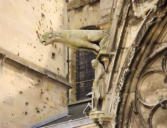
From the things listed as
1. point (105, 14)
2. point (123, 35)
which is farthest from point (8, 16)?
point (123, 35)

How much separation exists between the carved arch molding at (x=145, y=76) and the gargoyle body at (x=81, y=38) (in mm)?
453

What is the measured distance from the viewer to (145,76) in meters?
3.17

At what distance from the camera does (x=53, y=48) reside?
11820mm

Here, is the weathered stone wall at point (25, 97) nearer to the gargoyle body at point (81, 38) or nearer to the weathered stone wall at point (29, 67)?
the weathered stone wall at point (29, 67)

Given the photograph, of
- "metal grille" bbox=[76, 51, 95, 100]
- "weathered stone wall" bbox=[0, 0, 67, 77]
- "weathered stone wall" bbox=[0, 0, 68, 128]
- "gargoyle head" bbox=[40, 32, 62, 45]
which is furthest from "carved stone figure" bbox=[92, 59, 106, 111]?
"metal grille" bbox=[76, 51, 95, 100]

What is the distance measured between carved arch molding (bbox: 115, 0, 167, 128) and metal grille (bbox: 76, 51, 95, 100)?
971cm

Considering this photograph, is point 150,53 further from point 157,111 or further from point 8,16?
point 8,16

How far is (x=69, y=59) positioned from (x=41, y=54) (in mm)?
2469

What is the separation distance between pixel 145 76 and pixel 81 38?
2.72 feet

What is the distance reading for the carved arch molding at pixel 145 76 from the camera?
3061 millimetres

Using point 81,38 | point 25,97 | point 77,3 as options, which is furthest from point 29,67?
point 81,38

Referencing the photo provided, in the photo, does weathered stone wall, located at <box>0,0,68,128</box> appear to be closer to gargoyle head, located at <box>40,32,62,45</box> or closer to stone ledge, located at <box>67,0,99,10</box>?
stone ledge, located at <box>67,0,99,10</box>

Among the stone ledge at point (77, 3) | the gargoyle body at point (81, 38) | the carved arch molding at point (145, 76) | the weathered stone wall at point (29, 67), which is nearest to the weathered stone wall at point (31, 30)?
the weathered stone wall at point (29, 67)

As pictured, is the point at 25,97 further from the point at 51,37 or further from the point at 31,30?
the point at 51,37
